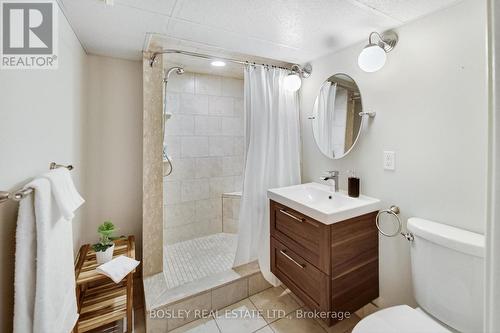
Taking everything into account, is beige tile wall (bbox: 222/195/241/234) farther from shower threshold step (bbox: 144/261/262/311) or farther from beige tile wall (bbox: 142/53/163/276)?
beige tile wall (bbox: 142/53/163/276)

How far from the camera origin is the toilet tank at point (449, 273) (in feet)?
3.36

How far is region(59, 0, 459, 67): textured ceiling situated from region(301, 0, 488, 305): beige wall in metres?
0.18

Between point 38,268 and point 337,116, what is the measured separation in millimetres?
1984

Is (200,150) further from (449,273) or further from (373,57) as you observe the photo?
(449,273)

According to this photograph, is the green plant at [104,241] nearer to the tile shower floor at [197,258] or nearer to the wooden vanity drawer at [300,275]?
the tile shower floor at [197,258]

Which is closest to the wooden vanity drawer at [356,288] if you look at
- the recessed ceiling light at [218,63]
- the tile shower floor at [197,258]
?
the tile shower floor at [197,258]

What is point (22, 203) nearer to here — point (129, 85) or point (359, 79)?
point (129, 85)

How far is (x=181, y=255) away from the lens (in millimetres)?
2420

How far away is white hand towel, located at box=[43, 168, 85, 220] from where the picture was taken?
0.94m

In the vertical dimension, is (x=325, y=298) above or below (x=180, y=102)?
below

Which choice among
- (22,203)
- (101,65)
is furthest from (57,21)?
(22,203)

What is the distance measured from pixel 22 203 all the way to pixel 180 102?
198cm

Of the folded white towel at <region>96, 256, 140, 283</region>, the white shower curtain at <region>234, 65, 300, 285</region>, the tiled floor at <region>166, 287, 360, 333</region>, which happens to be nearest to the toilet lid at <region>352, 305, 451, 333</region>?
the tiled floor at <region>166, 287, 360, 333</region>

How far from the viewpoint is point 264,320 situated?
172 centimetres
